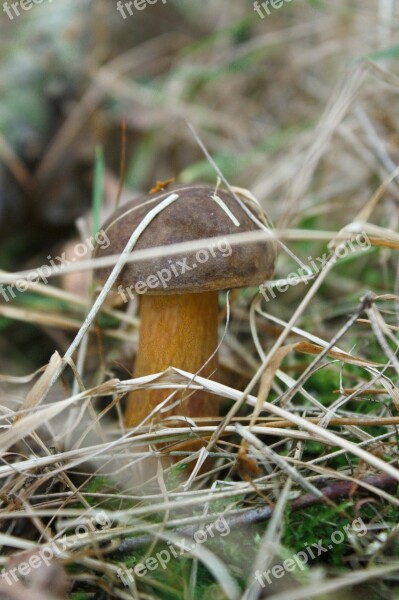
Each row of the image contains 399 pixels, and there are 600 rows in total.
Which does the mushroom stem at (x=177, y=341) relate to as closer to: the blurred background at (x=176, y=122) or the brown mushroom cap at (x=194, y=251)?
the brown mushroom cap at (x=194, y=251)

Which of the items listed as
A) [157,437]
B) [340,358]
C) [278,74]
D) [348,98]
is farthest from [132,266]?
[278,74]

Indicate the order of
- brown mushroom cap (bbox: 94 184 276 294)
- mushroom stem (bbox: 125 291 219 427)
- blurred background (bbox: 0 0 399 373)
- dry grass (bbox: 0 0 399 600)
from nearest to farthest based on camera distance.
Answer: dry grass (bbox: 0 0 399 600), brown mushroom cap (bbox: 94 184 276 294), mushroom stem (bbox: 125 291 219 427), blurred background (bbox: 0 0 399 373)

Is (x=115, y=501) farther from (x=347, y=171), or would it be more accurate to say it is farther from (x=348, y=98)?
(x=347, y=171)

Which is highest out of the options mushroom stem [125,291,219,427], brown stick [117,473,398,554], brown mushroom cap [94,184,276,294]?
brown mushroom cap [94,184,276,294]

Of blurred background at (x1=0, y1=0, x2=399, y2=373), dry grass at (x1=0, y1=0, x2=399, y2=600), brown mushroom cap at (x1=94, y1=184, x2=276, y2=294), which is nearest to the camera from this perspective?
dry grass at (x1=0, y1=0, x2=399, y2=600)

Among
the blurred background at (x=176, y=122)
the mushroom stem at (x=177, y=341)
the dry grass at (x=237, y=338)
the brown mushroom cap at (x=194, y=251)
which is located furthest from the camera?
the blurred background at (x=176, y=122)

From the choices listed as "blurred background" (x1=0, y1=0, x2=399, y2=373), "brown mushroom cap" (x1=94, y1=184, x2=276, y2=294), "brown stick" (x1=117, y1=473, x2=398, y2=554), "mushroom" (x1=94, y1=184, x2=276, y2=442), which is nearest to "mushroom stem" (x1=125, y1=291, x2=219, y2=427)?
"mushroom" (x1=94, y1=184, x2=276, y2=442)

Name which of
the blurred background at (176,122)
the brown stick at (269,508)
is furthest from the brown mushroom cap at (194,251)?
the blurred background at (176,122)

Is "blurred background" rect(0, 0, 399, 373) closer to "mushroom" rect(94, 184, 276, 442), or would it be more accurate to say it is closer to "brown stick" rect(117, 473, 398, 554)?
"mushroom" rect(94, 184, 276, 442)
